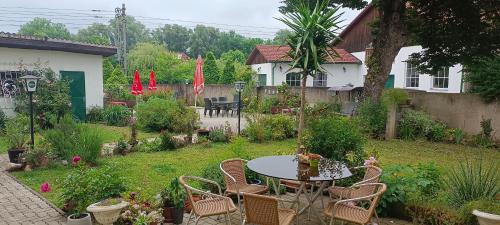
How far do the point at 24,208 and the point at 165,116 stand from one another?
24.0ft

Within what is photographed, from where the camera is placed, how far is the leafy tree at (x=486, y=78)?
10495 mm

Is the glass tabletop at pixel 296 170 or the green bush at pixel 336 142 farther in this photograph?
the green bush at pixel 336 142

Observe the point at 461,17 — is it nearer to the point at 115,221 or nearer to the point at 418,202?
the point at 418,202

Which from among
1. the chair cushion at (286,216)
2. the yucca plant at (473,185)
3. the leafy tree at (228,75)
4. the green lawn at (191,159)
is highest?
the leafy tree at (228,75)

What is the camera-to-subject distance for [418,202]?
14.8ft

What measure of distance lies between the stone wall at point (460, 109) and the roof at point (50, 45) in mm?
11391

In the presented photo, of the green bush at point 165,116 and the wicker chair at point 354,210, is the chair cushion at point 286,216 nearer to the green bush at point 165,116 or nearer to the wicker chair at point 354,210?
the wicker chair at point 354,210

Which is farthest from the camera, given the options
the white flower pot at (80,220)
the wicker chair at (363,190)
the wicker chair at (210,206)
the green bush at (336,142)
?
the green bush at (336,142)

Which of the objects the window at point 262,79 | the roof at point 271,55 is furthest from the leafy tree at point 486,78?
the window at point 262,79

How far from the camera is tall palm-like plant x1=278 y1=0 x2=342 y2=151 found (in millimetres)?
5738

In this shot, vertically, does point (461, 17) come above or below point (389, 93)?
above

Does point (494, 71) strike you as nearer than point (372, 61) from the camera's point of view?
Yes

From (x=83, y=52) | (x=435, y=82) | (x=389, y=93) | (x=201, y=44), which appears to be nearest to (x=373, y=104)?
(x=389, y=93)

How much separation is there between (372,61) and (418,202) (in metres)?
8.74
